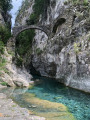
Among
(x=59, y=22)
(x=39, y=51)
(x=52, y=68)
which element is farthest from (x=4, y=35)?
(x=52, y=68)

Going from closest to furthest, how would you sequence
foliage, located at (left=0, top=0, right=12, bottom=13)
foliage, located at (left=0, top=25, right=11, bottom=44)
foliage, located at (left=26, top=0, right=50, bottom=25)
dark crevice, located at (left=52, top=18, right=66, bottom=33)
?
dark crevice, located at (left=52, top=18, right=66, bottom=33), foliage, located at (left=0, top=25, right=11, bottom=44), foliage, located at (left=0, top=0, right=12, bottom=13), foliage, located at (left=26, top=0, right=50, bottom=25)

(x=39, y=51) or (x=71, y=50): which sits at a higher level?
(x=71, y=50)


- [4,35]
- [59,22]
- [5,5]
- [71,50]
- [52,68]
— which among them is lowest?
[52,68]

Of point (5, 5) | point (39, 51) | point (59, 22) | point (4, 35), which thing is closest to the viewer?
point (59, 22)

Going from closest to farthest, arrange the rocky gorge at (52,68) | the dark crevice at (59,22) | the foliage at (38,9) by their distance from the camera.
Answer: the rocky gorge at (52,68) < the dark crevice at (59,22) < the foliage at (38,9)

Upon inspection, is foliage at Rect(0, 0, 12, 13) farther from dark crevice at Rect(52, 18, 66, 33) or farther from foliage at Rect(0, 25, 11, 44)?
dark crevice at Rect(52, 18, 66, 33)

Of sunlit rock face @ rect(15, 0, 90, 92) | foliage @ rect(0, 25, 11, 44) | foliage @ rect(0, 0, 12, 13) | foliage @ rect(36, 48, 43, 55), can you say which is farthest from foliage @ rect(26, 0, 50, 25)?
foliage @ rect(0, 25, 11, 44)

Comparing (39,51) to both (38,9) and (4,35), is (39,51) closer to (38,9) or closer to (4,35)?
(4,35)

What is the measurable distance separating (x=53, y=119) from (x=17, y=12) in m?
61.9

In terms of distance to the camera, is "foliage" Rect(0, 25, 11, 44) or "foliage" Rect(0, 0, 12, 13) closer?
"foliage" Rect(0, 25, 11, 44)

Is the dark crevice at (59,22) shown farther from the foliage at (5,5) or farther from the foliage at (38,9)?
the foliage at (5,5)

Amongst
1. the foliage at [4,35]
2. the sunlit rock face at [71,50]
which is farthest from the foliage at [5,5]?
the sunlit rock face at [71,50]

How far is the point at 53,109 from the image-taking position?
10.6 metres

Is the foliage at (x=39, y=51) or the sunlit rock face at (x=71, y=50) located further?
the foliage at (x=39, y=51)
